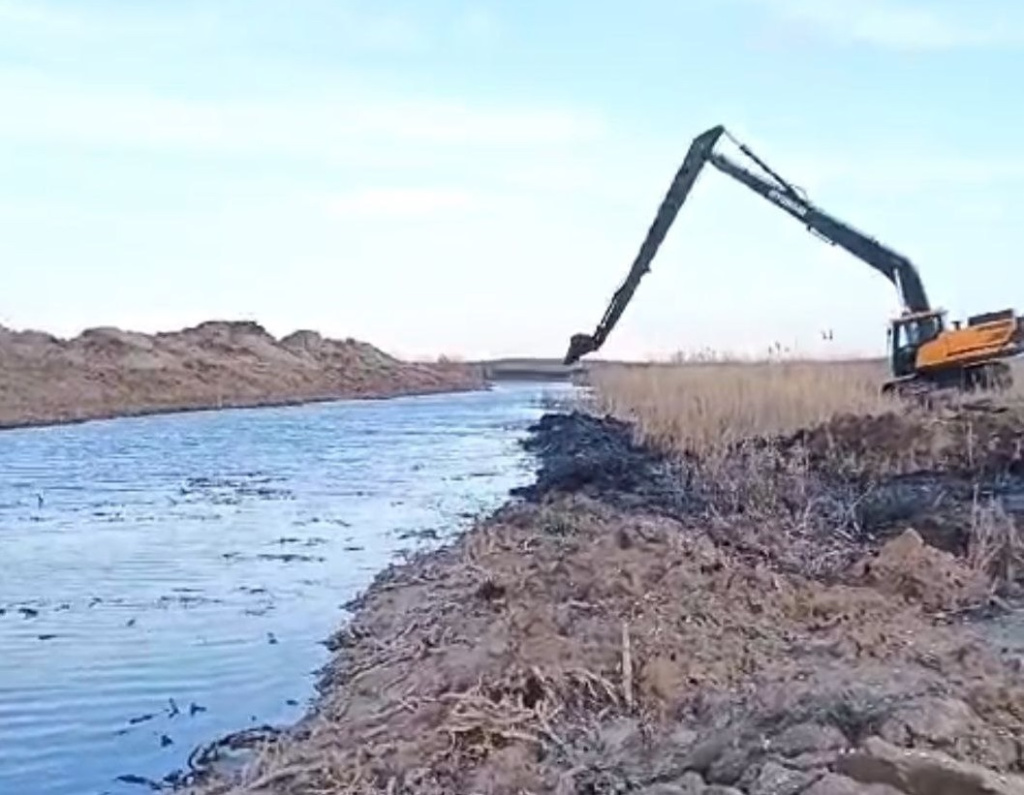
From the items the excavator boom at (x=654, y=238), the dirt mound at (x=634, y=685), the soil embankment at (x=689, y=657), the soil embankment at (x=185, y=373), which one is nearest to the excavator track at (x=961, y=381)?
the excavator boom at (x=654, y=238)

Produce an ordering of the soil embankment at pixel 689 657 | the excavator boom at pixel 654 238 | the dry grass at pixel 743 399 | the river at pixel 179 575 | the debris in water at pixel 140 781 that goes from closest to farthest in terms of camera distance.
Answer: the soil embankment at pixel 689 657, the debris in water at pixel 140 781, the river at pixel 179 575, the dry grass at pixel 743 399, the excavator boom at pixel 654 238

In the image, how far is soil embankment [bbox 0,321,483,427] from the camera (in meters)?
53.7

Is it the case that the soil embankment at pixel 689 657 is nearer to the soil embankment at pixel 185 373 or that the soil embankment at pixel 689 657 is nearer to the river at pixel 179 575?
the river at pixel 179 575

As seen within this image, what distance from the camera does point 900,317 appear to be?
87.4ft

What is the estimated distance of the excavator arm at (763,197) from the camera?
84.7ft

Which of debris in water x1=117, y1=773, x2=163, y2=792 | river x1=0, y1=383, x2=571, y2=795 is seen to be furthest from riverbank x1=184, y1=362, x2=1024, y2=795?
river x1=0, y1=383, x2=571, y2=795

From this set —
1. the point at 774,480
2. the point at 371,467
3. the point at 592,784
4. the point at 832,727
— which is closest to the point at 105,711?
the point at 592,784

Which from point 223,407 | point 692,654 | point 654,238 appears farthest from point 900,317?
point 223,407

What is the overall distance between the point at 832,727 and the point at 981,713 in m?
0.65

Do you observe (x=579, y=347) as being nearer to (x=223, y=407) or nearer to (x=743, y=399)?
(x=743, y=399)

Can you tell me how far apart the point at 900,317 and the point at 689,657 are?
19.4 meters

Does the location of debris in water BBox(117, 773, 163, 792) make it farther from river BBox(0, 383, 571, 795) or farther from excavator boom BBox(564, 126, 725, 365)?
excavator boom BBox(564, 126, 725, 365)

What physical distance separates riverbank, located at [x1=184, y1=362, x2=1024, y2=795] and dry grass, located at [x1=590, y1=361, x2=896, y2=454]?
18.6ft

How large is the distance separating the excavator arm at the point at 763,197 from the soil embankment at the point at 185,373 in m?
22.7
